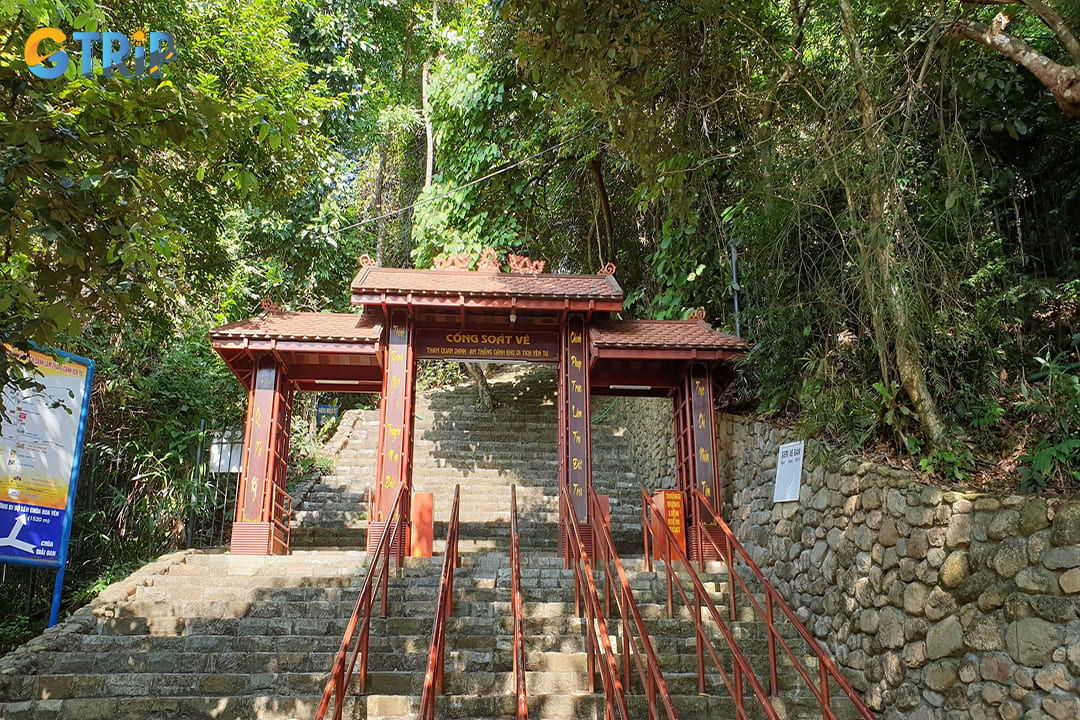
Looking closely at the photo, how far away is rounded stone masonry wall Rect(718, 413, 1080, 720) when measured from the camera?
13.9ft

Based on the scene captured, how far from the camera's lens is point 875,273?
6.28m

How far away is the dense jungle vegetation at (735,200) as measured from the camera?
4.15 m

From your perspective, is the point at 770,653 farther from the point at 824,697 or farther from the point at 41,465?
the point at 41,465

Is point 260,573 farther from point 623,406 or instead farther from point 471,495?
point 623,406

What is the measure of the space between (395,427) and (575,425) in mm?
2066

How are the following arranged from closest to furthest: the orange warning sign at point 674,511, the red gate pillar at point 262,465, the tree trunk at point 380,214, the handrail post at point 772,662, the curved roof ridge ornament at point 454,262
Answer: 1. the handrail post at point 772,662
2. the red gate pillar at point 262,465
3. the orange warning sign at point 674,511
4. the curved roof ridge ornament at point 454,262
5. the tree trunk at point 380,214

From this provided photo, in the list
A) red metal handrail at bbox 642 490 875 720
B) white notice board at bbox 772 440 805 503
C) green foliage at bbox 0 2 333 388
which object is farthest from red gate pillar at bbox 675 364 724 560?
green foliage at bbox 0 2 333 388

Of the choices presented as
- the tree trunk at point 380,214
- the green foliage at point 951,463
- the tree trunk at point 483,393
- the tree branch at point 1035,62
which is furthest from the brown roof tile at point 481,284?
the tree trunk at point 380,214

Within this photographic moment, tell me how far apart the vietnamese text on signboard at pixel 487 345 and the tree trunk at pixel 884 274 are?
13.2 feet

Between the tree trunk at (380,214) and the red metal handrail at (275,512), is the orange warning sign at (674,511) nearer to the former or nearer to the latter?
the red metal handrail at (275,512)

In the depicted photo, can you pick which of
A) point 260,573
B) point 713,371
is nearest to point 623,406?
point 713,371

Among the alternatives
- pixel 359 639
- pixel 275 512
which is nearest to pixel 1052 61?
pixel 359 639

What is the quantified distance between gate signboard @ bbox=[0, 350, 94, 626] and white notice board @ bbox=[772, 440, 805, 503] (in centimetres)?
655

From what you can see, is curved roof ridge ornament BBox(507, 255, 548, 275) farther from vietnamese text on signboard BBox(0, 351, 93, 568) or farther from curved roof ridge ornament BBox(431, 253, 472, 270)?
vietnamese text on signboard BBox(0, 351, 93, 568)
